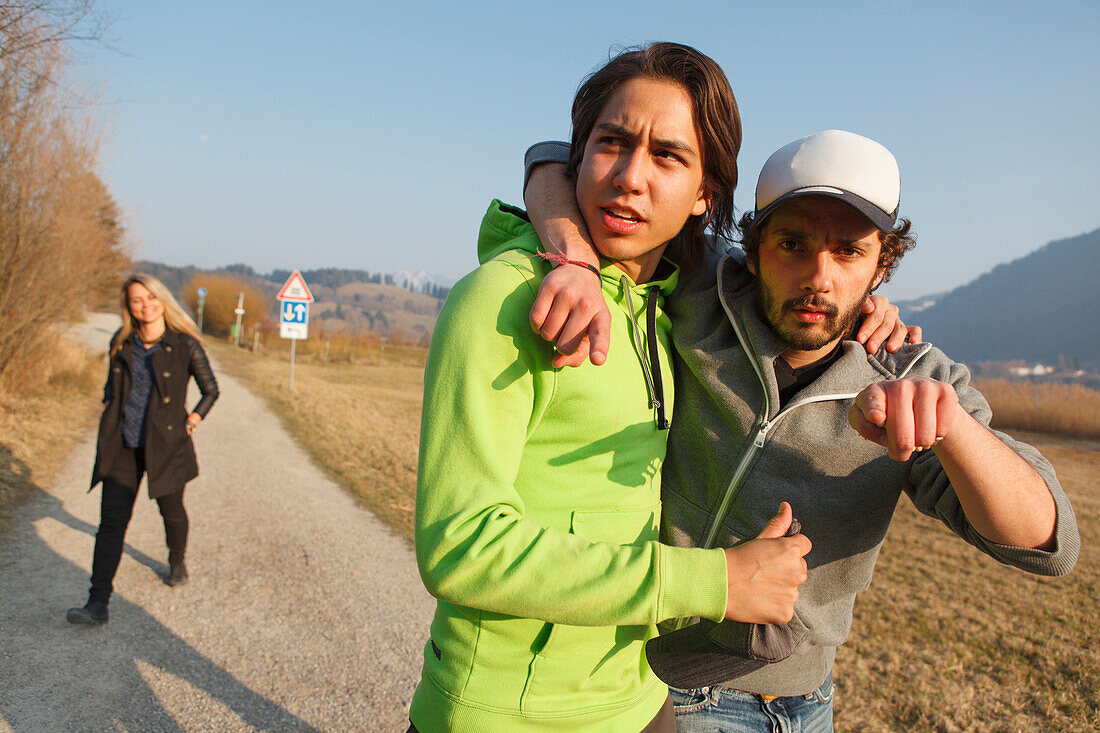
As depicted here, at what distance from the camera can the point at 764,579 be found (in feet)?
4.21

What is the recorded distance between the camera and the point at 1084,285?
6658 inches

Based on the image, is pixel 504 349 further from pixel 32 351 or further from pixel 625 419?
pixel 32 351

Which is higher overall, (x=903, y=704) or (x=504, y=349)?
(x=504, y=349)

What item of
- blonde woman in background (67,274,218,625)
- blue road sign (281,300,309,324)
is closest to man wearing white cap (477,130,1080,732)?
blonde woman in background (67,274,218,625)

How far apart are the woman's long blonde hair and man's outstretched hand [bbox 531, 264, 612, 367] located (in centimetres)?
537

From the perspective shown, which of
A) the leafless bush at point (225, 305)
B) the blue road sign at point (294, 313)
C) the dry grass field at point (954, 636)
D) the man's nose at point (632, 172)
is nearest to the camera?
the man's nose at point (632, 172)

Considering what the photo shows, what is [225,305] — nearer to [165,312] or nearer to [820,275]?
[165,312]

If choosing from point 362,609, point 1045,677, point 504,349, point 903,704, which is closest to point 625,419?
point 504,349

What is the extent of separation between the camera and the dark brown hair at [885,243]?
1858 millimetres

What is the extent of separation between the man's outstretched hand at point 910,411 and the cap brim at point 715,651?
52cm

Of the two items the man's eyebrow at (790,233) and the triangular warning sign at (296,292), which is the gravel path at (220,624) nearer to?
the man's eyebrow at (790,233)

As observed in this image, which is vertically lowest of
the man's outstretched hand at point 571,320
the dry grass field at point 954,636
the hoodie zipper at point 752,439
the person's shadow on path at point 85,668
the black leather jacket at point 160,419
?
the person's shadow on path at point 85,668

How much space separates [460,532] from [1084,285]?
708 feet

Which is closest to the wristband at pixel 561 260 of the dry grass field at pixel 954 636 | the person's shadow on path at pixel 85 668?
the person's shadow on path at pixel 85 668
